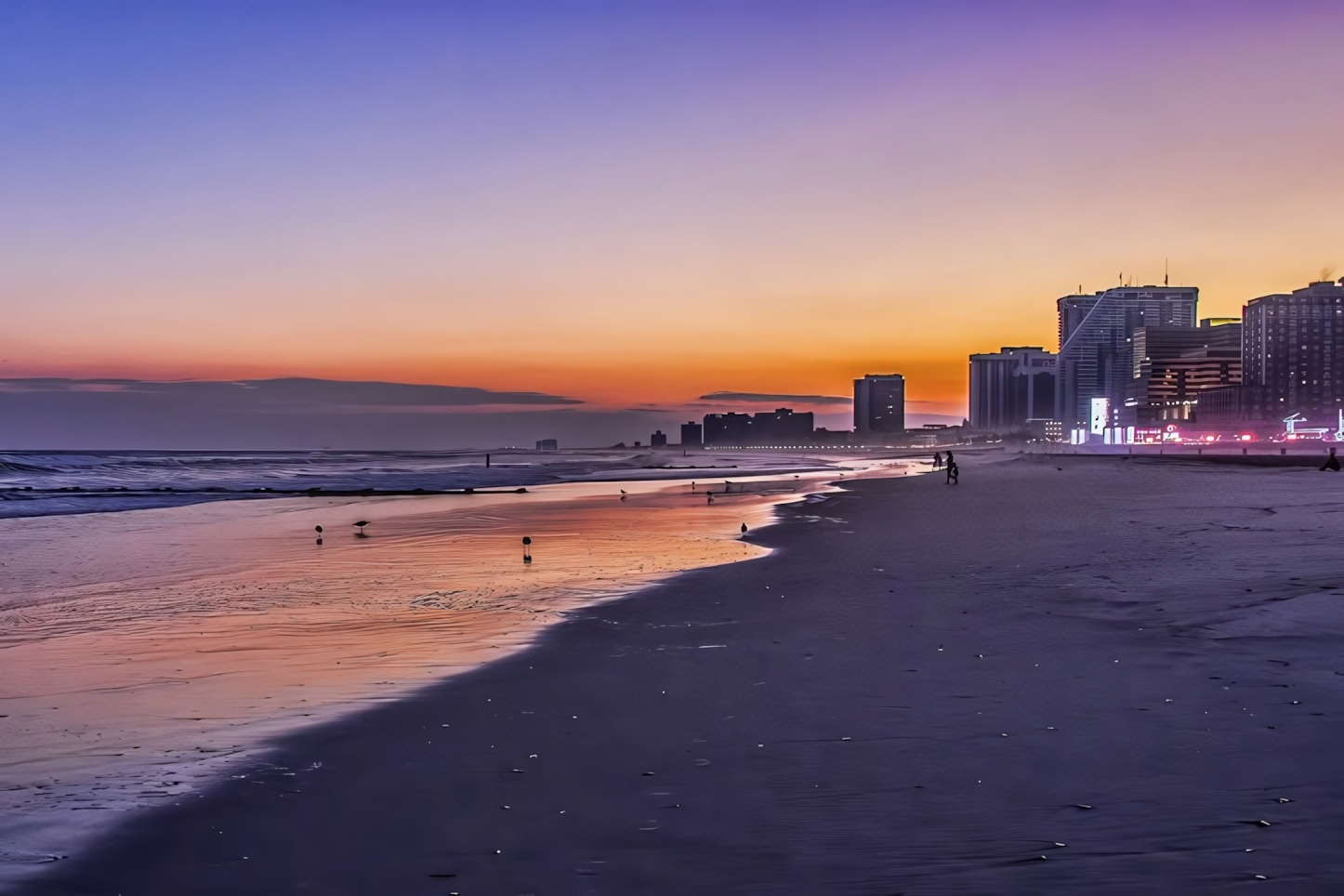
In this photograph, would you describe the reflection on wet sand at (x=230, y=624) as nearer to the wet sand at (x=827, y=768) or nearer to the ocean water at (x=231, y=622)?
the ocean water at (x=231, y=622)

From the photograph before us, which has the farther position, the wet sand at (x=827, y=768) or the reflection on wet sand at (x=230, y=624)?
the reflection on wet sand at (x=230, y=624)

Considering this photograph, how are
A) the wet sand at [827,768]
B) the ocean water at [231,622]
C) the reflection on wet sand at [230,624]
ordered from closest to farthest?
the wet sand at [827,768] < the ocean water at [231,622] < the reflection on wet sand at [230,624]

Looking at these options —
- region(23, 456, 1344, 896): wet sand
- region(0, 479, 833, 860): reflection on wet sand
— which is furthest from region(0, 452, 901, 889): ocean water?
region(23, 456, 1344, 896): wet sand

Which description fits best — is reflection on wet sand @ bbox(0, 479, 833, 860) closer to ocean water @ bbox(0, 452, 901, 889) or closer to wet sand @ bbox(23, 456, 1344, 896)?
ocean water @ bbox(0, 452, 901, 889)

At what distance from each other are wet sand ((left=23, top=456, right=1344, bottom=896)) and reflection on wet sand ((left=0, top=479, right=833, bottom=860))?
681 millimetres

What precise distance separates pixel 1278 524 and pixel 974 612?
14.4 meters

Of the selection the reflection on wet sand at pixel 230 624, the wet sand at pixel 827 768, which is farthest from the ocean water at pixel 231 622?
the wet sand at pixel 827 768

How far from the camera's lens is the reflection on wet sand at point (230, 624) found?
632 cm

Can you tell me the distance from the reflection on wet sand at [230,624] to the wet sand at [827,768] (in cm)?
68

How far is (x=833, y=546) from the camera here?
19219mm

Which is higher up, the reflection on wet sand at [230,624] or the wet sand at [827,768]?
the wet sand at [827,768]

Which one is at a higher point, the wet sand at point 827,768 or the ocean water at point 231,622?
the wet sand at point 827,768

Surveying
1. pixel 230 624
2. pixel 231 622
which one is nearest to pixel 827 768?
pixel 230 624

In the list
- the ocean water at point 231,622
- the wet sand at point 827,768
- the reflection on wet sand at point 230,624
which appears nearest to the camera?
the wet sand at point 827,768
